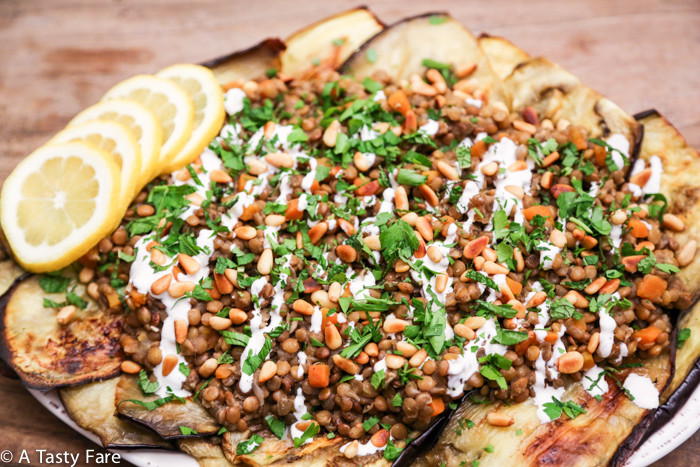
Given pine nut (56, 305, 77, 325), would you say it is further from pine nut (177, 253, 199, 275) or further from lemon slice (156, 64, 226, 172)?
lemon slice (156, 64, 226, 172)

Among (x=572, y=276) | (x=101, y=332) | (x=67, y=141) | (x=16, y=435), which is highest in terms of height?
(x=67, y=141)

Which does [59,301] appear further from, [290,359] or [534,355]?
[534,355]

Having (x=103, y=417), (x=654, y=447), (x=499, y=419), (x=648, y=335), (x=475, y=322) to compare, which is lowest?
(x=654, y=447)

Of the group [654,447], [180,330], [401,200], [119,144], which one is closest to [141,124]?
[119,144]

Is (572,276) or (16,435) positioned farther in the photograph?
(16,435)

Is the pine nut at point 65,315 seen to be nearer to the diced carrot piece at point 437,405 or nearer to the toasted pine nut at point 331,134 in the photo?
the toasted pine nut at point 331,134

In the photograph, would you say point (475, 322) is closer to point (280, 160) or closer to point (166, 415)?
point (280, 160)

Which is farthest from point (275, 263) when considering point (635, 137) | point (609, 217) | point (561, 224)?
point (635, 137)
